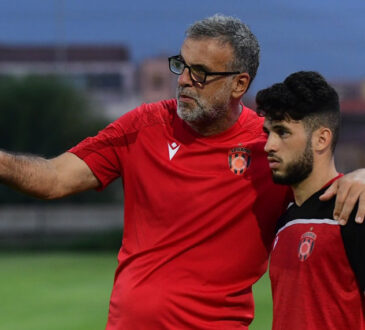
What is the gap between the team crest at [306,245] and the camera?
353 centimetres

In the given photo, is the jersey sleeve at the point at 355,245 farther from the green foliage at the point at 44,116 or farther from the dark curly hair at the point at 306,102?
the green foliage at the point at 44,116

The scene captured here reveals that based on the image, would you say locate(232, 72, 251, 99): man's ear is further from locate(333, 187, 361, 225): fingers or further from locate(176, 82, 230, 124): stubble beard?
locate(333, 187, 361, 225): fingers

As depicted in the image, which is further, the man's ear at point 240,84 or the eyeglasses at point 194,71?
the man's ear at point 240,84

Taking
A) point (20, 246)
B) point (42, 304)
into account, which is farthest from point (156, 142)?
point (20, 246)

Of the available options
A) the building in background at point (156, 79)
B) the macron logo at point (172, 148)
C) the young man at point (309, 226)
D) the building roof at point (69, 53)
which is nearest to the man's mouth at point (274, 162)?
the young man at point (309, 226)

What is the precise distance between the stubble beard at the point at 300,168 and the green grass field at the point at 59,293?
8652mm

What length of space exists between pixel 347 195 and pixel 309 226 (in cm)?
22

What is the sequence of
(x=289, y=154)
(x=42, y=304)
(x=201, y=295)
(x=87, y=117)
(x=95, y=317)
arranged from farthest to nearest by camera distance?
(x=87, y=117)
(x=42, y=304)
(x=95, y=317)
(x=201, y=295)
(x=289, y=154)

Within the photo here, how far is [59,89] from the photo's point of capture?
36844mm

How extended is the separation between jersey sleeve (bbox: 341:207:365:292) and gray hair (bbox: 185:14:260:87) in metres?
1.03

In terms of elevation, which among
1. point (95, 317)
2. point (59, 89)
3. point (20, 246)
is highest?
point (59, 89)

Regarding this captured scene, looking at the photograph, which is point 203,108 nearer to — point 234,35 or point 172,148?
Result: point 172,148

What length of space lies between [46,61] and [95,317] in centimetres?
5169

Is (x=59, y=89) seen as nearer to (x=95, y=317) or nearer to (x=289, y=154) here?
(x=95, y=317)
